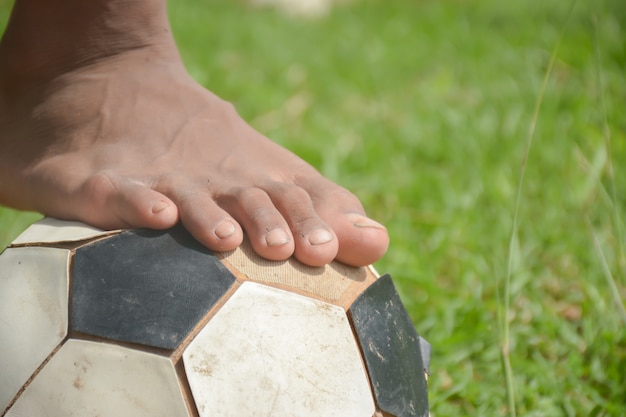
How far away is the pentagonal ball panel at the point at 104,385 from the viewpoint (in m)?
1.16

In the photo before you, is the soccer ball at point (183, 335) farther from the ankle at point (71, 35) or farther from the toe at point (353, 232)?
the ankle at point (71, 35)

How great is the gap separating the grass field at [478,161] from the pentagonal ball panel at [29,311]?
82 cm

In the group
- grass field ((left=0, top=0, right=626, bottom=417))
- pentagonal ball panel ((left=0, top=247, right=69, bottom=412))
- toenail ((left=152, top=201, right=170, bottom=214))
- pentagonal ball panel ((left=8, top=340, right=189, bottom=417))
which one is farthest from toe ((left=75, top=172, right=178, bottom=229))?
grass field ((left=0, top=0, right=626, bottom=417))

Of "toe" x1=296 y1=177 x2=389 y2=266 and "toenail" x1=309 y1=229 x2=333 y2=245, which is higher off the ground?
"toenail" x1=309 y1=229 x2=333 y2=245

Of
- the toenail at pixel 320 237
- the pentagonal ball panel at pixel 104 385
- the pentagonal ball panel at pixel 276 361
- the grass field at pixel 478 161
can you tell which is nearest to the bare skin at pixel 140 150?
the toenail at pixel 320 237

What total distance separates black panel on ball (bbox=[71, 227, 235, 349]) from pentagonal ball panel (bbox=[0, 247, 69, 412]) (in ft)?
0.11

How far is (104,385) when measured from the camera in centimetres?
117

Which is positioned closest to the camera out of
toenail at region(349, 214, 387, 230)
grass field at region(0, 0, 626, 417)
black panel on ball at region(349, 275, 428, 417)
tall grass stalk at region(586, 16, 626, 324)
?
black panel on ball at region(349, 275, 428, 417)

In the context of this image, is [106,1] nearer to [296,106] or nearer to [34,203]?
[34,203]

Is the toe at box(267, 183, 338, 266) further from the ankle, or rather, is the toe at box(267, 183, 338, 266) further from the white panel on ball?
the ankle

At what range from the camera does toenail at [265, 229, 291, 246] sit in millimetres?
1319

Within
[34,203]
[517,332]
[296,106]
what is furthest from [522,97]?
[34,203]

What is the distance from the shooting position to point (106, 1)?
176 centimetres

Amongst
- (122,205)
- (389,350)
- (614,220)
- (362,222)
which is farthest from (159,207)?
(614,220)
